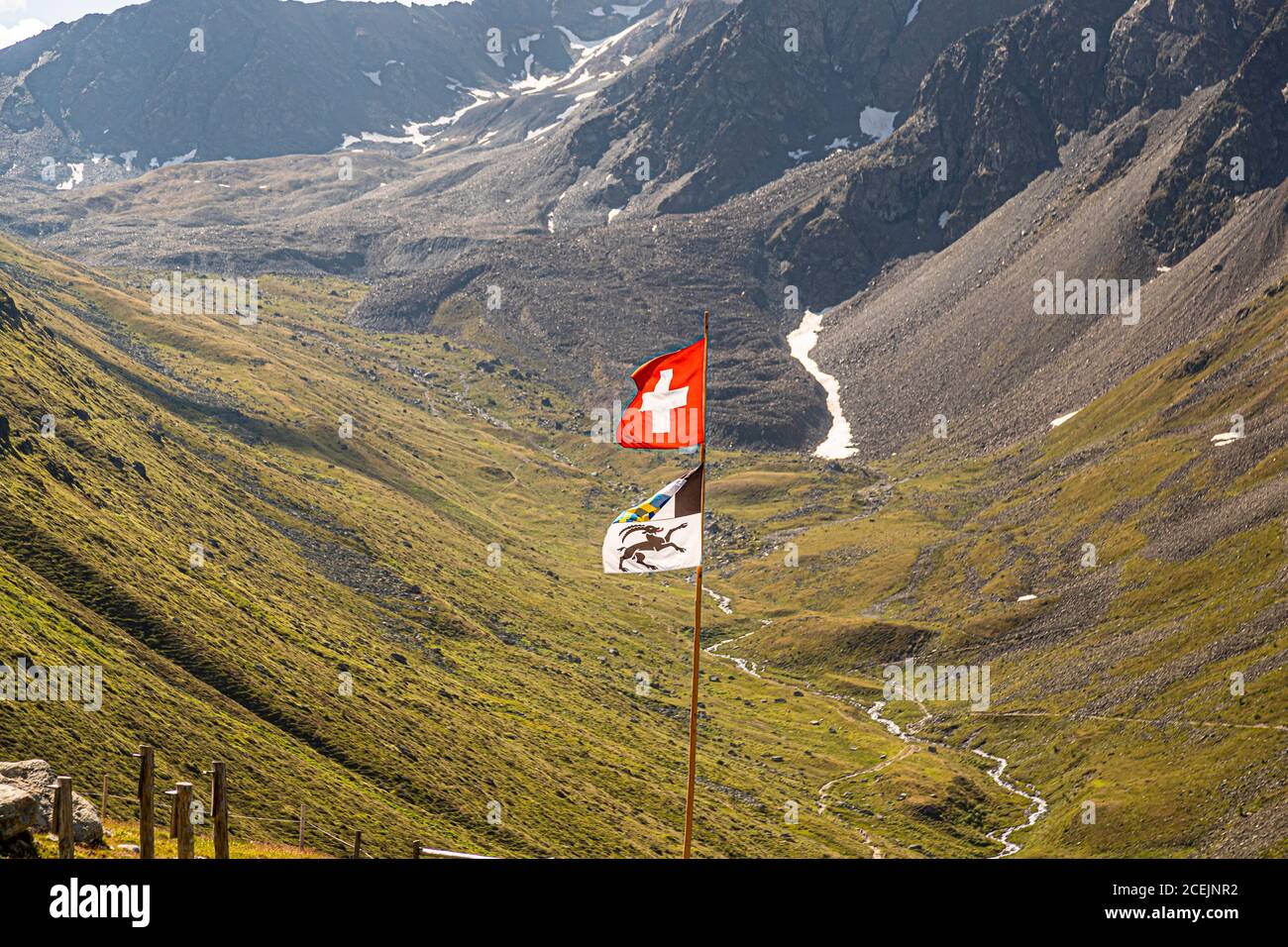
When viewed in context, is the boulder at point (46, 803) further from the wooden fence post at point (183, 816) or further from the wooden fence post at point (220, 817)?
the wooden fence post at point (183, 816)

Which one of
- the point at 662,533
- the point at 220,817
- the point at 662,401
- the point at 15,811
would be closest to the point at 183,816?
the point at 220,817

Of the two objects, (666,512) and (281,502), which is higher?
(281,502)

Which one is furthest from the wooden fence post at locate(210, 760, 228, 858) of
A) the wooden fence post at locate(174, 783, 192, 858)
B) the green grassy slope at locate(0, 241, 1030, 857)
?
the green grassy slope at locate(0, 241, 1030, 857)

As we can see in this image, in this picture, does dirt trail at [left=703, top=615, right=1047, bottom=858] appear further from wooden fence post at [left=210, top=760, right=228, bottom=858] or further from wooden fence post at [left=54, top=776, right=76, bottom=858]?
wooden fence post at [left=54, top=776, right=76, bottom=858]

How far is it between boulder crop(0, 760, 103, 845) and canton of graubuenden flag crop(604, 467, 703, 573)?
65.3 feet

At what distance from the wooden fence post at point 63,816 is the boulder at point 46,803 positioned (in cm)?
895

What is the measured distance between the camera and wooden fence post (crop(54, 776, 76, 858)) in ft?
103

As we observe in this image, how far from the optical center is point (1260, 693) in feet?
452

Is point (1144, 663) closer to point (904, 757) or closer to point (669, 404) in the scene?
point (904, 757)

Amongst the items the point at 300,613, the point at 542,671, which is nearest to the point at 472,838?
the point at 300,613

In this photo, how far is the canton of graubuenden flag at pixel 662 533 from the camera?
128 ft

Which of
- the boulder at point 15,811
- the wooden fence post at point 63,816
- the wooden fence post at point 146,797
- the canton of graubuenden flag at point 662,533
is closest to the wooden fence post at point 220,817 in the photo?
the wooden fence post at point 146,797
